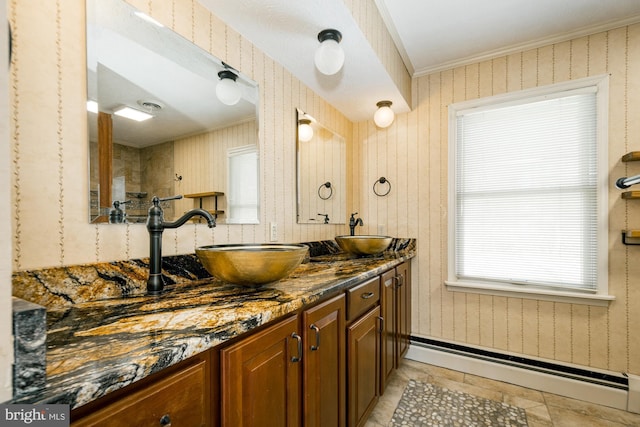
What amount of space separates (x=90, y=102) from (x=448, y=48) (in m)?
2.30

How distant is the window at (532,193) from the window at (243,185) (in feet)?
5.26

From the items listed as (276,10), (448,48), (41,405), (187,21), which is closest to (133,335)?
(41,405)

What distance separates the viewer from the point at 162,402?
0.57 m

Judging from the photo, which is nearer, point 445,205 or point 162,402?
point 162,402

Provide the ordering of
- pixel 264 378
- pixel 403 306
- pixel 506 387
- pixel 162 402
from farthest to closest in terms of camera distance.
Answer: pixel 403 306
pixel 506 387
pixel 264 378
pixel 162 402

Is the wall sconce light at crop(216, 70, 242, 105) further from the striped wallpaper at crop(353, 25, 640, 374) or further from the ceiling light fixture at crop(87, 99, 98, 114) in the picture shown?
the striped wallpaper at crop(353, 25, 640, 374)

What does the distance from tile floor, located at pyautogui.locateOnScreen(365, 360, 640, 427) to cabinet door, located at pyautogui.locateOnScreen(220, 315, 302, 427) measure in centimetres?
105

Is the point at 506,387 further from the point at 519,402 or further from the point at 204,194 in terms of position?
the point at 204,194

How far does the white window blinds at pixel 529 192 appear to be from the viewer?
199 cm

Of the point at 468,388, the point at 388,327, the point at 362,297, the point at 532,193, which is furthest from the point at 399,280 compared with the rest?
the point at 532,193

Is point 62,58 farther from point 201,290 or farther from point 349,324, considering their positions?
point 349,324

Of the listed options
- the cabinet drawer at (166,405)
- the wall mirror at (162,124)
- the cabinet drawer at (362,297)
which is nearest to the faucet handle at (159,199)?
the wall mirror at (162,124)

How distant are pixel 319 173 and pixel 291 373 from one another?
→ 1.55 m

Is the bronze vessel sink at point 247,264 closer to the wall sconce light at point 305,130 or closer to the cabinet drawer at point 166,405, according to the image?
the cabinet drawer at point 166,405
